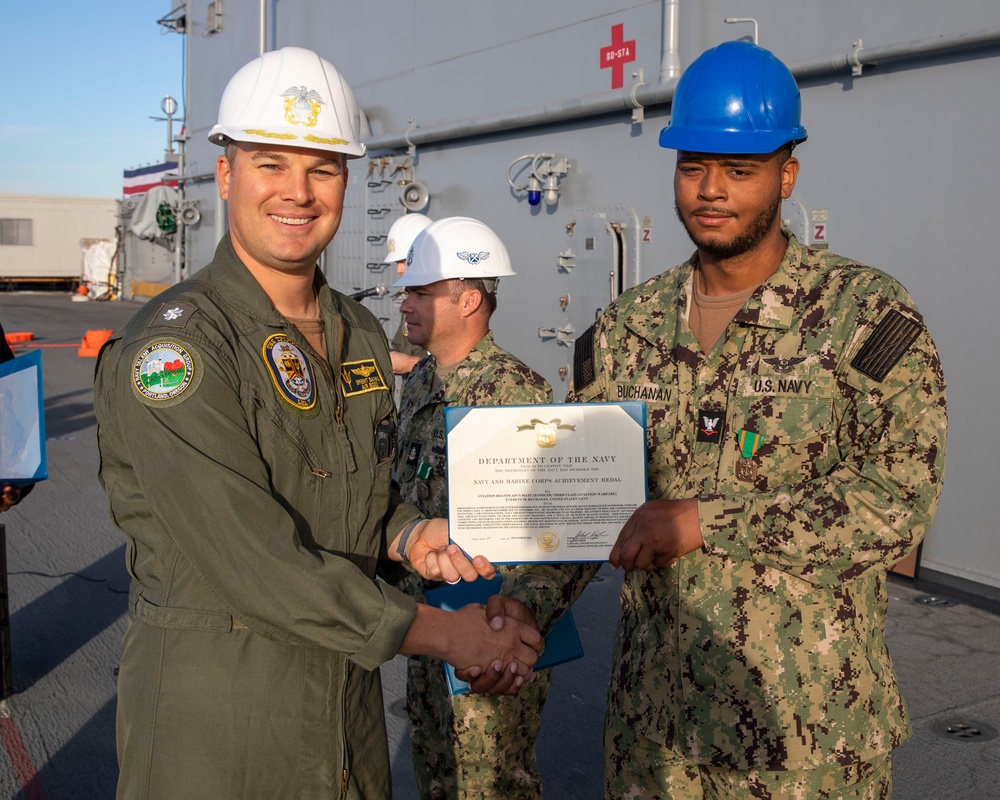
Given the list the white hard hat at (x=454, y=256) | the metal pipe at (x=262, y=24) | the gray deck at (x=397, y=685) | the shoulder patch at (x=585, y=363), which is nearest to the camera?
the shoulder patch at (x=585, y=363)

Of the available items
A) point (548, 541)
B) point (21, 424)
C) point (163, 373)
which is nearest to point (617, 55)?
point (21, 424)

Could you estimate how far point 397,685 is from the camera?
15.0ft

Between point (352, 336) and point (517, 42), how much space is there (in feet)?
21.7

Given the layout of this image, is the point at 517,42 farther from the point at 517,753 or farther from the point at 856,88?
the point at 517,753

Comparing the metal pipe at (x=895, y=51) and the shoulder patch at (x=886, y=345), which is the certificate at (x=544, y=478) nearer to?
the shoulder patch at (x=886, y=345)

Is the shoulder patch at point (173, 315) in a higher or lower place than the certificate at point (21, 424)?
higher

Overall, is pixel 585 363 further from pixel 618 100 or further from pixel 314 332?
pixel 618 100

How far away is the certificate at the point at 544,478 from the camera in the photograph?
2.18 metres

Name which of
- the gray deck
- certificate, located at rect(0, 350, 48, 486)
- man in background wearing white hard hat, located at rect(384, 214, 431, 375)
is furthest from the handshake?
man in background wearing white hard hat, located at rect(384, 214, 431, 375)

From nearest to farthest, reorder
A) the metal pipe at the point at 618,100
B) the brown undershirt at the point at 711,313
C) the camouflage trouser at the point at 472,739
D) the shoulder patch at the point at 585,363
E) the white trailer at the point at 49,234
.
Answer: the brown undershirt at the point at 711,313
the shoulder patch at the point at 585,363
the camouflage trouser at the point at 472,739
the metal pipe at the point at 618,100
the white trailer at the point at 49,234

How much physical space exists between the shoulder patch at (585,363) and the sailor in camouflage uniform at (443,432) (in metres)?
0.53

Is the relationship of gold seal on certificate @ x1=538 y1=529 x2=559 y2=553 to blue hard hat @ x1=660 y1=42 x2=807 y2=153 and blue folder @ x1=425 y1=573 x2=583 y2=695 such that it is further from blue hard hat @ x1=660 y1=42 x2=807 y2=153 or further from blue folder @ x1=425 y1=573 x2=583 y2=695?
blue hard hat @ x1=660 y1=42 x2=807 y2=153

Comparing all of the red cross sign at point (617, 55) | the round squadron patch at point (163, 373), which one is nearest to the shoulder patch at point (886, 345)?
the round squadron patch at point (163, 373)

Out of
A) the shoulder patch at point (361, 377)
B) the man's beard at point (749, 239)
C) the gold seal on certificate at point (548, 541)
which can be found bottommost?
the gold seal on certificate at point (548, 541)
